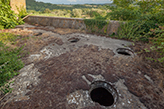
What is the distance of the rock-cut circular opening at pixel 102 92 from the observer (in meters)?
1.99

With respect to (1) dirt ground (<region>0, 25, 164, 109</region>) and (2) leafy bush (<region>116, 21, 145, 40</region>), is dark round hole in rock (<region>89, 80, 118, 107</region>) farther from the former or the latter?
(2) leafy bush (<region>116, 21, 145, 40</region>)

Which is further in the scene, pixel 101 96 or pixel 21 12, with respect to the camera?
pixel 21 12

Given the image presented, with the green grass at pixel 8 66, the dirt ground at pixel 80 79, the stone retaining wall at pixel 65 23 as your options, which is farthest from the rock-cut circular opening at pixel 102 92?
the stone retaining wall at pixel 65 23

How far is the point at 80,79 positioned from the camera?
2104 millimetres

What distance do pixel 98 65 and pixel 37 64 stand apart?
1.98m

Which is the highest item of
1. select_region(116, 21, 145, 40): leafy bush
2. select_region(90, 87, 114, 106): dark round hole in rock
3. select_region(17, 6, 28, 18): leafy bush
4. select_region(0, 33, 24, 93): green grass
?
select_region(17, 6, 28, 18): leafy bush

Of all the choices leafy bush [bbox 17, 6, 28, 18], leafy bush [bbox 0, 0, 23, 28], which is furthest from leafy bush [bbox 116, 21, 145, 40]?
leafy bush [bbox 17, 6, 28, 18]

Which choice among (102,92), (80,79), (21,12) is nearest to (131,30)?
(102,92)

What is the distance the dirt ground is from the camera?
1.60 m

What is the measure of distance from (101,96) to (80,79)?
0.69m

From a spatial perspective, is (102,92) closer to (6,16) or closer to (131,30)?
(131,30)

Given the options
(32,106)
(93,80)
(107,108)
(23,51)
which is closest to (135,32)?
(93,80)

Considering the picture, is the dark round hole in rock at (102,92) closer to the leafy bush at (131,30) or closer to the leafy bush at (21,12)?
the leafy bush at (131,30)

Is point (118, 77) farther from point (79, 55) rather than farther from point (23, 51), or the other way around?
point (23, 51)
